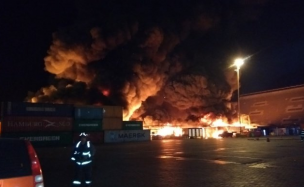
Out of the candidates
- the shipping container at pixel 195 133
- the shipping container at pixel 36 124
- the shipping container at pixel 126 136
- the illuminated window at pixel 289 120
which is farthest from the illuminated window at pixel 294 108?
the shipping container at pixel 36 124

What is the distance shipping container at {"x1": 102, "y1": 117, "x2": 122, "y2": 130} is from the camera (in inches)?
1975

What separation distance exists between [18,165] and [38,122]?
36100 millimetres

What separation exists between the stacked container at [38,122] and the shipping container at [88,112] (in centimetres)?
88

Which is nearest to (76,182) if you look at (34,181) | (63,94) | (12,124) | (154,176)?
(154,176)

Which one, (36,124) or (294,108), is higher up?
(294,108)

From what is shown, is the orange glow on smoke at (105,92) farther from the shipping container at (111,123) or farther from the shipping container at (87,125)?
the shipping container at (87,125)

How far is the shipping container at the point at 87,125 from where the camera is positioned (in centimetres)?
4553

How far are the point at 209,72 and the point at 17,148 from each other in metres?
78.3

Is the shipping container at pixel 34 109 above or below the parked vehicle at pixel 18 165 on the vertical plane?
above

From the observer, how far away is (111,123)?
51.3 meters

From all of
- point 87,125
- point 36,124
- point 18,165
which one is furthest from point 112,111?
point 18,165

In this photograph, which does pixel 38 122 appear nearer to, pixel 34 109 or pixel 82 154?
pixel 34 109

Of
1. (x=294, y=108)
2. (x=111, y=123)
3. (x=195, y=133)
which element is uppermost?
(x=294, y=108)

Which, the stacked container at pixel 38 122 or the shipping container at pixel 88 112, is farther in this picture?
the shipping container at pixel 88 112
